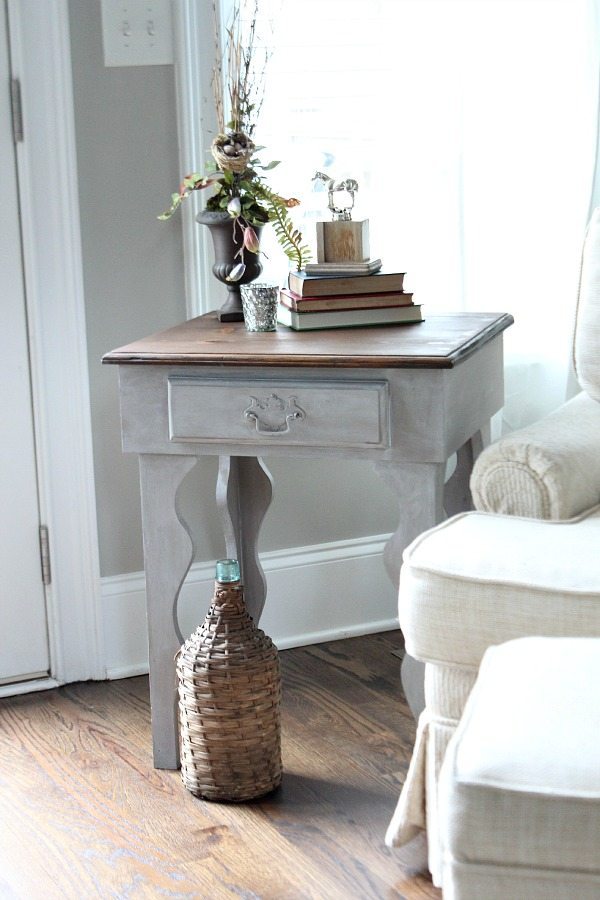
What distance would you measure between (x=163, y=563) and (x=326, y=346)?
45 centimetres

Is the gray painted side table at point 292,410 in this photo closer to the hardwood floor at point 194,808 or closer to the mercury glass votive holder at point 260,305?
the mercury glass votive holder at point 260,305

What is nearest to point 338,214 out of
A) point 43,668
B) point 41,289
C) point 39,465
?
point 41,289

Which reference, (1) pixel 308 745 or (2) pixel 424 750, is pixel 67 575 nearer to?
(1) pixel 308 745

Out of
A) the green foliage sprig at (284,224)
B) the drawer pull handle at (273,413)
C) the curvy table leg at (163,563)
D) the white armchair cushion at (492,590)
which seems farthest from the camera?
the green foliage sprig at (284,224)

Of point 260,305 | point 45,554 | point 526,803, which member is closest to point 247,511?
point 45,554

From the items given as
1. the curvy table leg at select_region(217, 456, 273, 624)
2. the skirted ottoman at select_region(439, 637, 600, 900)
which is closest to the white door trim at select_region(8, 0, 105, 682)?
the curvy table leg at select_region(217, 456, 273, 624)

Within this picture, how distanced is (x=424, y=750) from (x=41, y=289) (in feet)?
3.84

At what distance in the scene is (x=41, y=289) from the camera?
2240mm

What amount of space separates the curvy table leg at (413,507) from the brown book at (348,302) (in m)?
0.32

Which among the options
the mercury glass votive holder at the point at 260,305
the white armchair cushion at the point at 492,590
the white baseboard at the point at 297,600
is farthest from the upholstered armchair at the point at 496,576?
the white baseboard at the point at 297,600

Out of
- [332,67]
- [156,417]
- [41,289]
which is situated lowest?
[156,417]

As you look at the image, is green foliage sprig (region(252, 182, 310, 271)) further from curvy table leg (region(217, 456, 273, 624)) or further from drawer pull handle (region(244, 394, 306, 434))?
curvy table leg (region(217, 456, 273, 624))

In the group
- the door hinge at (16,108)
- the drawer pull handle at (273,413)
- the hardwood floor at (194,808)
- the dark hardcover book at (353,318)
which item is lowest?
the hardwood floor at (194,808)

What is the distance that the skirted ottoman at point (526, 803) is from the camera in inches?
40.1
